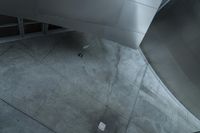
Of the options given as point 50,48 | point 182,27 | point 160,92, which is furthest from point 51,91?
point 182,27

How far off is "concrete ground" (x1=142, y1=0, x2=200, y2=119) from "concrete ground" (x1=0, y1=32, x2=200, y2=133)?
426 millimetres

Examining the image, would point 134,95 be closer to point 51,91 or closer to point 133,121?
point 133,121

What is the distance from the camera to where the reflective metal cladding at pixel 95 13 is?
681 centimetres

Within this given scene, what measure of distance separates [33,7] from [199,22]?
5.76 m

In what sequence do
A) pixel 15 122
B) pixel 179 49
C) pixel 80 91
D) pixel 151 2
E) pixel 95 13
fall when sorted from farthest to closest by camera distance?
pixel 179 49 → pixel 80 91 → pixel 95 13 → pixel 151 2 → pixel 15 122

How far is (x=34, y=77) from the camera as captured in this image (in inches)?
306

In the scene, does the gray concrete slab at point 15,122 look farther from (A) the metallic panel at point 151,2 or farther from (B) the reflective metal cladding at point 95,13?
(A) the metallic panel at point 151,2

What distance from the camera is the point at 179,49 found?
893 cm

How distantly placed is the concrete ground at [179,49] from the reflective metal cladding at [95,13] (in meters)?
1.72

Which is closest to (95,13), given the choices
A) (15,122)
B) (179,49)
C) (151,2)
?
(151,2)

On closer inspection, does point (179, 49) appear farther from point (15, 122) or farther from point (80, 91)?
point (15, 122)

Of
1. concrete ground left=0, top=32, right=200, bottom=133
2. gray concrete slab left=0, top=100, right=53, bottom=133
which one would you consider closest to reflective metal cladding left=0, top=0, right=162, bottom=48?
concrete ground left=0, top=32, right=200, bottom=133

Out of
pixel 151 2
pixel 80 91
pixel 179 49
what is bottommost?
pixel 80 91

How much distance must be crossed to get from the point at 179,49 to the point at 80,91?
4.30 m
